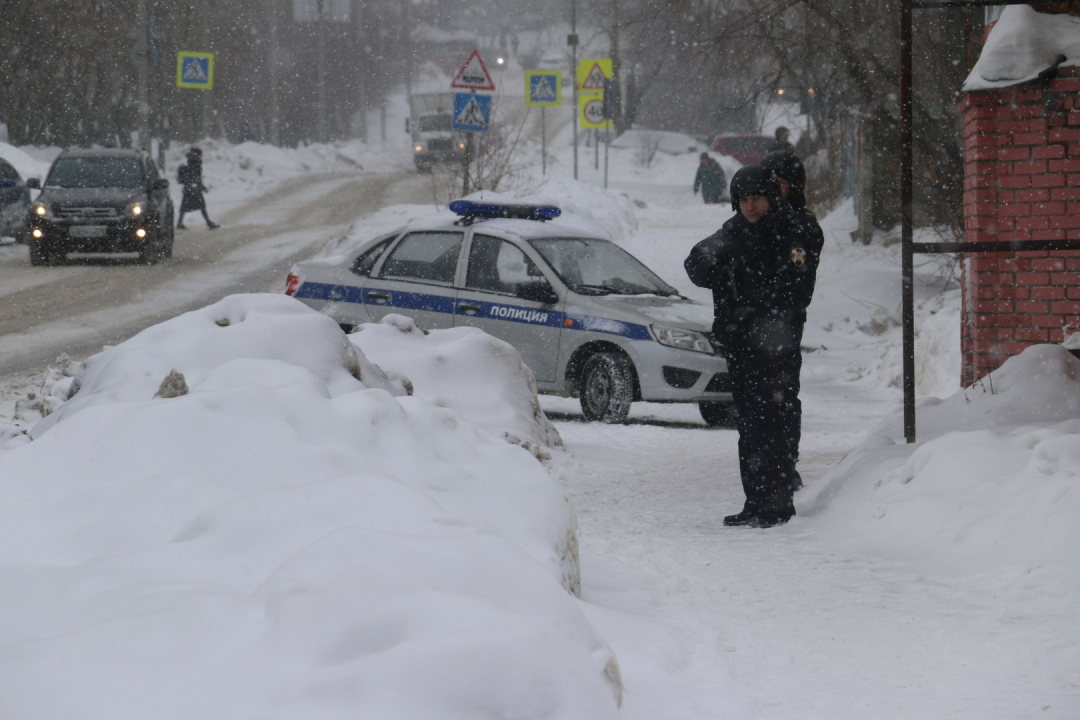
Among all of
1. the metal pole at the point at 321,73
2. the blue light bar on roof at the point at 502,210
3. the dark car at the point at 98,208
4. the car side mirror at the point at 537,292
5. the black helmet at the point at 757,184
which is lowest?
the car side mirror at the point at 537,292

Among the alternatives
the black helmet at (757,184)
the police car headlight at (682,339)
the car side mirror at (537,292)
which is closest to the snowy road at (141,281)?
the car side mirror at (537,292)

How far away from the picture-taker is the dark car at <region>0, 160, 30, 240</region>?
2069 centimetres

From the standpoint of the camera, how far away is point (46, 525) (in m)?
→ 3.54

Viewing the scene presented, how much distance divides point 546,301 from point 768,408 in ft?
12.6

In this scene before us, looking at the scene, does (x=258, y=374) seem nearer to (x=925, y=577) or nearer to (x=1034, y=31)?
(x=925, y=577)

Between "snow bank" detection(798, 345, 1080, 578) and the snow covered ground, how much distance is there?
15 millimetres

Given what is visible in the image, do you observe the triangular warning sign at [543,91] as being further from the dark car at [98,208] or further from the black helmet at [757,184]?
the black helmet at [757,184]

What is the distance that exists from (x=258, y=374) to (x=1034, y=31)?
4.92m

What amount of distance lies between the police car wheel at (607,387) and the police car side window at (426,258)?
1.43 meters

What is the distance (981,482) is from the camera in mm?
5000

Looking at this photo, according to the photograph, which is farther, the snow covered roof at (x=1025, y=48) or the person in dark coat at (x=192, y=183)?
the person in dark coat at (x=192, y=183)

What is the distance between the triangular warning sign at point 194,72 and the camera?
3014 centimetres

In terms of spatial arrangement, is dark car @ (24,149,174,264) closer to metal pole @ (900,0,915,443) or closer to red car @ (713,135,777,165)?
metal pole @ (900,0,915,443)

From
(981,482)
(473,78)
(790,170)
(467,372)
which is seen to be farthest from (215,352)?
(473,78)
